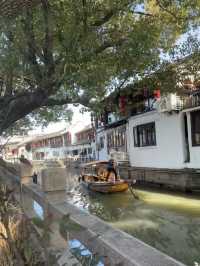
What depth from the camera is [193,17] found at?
483 inches

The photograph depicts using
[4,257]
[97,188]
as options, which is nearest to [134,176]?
[97,188]

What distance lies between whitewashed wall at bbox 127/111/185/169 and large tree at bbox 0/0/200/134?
8953 mm

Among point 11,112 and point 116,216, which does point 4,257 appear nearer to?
point 11,112

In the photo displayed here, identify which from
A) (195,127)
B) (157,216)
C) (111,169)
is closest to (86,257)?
(157,216)

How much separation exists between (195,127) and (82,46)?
11876 millimetres

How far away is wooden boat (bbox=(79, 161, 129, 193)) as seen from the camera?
20.5 m

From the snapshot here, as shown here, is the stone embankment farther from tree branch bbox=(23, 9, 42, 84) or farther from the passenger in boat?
the passenger in boat

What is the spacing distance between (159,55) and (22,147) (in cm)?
7950

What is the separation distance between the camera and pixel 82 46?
978 cm

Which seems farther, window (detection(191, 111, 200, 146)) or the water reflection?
window (detection(191, 111, 200, 146))

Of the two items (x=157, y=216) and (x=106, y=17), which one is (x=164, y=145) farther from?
(x=106, y=17)

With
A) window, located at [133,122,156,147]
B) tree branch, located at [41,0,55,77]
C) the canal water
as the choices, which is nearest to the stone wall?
the canal water

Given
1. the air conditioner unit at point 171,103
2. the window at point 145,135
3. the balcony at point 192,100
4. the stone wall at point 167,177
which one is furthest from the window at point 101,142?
the balcony at point 192,100

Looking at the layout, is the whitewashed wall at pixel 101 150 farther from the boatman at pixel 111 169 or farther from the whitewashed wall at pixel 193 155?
the whitewashed wall at pixel 193 155
